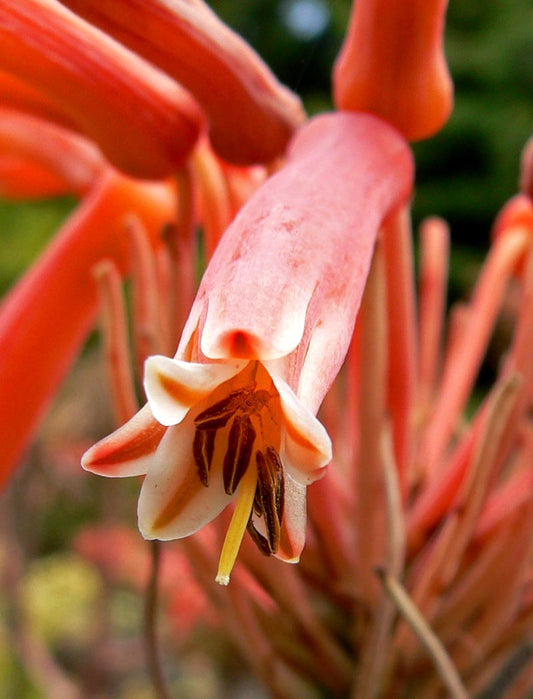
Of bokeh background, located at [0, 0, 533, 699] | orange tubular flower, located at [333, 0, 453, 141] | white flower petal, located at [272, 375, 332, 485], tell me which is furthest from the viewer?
bokeh background, located at [0, 0, 533, 699]

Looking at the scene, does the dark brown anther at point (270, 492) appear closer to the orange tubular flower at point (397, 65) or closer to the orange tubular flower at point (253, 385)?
the orange tubular flower at point (253, 385)

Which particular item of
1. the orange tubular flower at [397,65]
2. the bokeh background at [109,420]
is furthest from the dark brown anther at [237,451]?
the bokeh background at [109,420]

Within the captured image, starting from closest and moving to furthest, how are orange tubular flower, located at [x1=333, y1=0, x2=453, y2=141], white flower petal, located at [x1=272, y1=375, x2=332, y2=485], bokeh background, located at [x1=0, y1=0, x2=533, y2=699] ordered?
white flower petal, located at [x1=272, y1=375, x2=332, y2=485] < orange tubular flower, located at [x1=333, y1=0, x2=453, y2=141] < bokeh background, located at [x1=0, y1=0, x2=533, y2=699]

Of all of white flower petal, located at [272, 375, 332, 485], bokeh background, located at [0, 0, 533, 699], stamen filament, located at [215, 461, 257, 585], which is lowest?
bokeh background, located at [0, 0, 533, 699]

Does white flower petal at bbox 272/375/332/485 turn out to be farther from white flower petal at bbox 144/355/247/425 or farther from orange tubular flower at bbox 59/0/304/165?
orange tubular flower at bbox 59/0/304/165

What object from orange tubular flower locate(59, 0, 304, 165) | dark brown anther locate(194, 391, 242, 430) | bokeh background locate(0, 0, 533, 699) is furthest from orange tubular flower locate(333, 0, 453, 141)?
bokeh background locate(0, 0, 533, 699)

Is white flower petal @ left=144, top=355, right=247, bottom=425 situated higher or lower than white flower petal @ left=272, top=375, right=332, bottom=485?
higher

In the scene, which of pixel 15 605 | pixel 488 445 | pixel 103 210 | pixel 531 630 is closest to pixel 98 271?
pixel 103 210
